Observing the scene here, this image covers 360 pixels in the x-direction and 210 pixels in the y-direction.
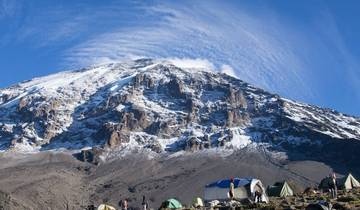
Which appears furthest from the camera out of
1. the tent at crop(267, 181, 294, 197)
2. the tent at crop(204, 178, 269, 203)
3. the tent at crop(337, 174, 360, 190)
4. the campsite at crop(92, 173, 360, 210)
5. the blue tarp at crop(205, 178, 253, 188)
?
the tent at crop(267, 181, 294, 197)

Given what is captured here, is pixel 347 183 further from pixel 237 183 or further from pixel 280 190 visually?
pixel 237 183

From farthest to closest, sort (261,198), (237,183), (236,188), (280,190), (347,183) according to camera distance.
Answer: (280,190)
(347,183)
(237,183)
(236,188)
(261,198)

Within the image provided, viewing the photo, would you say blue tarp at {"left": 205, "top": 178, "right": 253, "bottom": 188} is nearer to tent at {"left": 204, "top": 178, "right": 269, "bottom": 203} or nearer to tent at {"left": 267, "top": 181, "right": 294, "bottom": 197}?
tent at {"left": 204, "top": 178, "right": 269, "bottom": 203}

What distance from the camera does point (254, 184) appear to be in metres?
60.8

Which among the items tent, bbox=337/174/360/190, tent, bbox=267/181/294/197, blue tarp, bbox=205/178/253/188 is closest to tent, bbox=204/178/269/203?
blue tarp, bbox=205/178/253/188

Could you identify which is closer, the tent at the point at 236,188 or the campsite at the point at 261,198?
the campsite at the point at 261,198

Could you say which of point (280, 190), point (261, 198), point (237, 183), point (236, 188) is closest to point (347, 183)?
point (280, 190)

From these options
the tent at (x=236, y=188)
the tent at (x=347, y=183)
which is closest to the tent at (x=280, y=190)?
the tent at (x=347, y=183)

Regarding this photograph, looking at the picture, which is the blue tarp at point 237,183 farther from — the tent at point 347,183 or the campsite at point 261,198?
the tent at point 347,183

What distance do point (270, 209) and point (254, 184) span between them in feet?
83.9

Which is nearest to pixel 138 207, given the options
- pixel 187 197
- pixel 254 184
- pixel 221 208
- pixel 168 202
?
pixel 187 197

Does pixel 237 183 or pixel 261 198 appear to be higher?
pixel 237 183

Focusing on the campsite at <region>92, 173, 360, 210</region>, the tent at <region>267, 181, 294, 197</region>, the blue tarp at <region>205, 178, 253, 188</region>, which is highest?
the tent at <region>267, 181, 294, 197</region>

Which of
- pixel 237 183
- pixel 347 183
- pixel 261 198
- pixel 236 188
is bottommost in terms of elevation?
pixel 261 198
